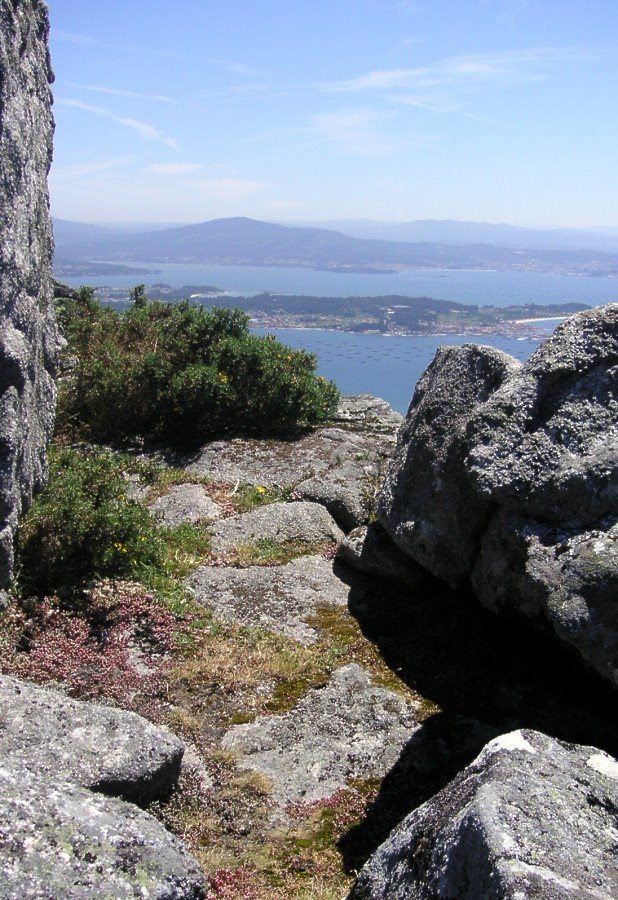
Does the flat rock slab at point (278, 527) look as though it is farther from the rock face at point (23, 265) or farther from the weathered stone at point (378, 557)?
the rock face at point (23, 265)

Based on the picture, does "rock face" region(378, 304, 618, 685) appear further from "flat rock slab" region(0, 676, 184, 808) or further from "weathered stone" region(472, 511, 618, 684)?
"flat rock slab" region(0, 676, 184, 808)

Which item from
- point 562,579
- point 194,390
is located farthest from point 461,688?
point 194,390

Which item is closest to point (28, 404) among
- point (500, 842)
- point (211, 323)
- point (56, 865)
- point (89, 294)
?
point (56, 865)

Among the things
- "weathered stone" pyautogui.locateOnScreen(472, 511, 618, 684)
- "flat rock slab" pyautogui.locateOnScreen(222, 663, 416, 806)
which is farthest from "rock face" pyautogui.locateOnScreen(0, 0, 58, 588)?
"weathered stone" pyautogui.locateOnScreen(472, 511, 618, 684)

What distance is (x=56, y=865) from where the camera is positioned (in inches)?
195

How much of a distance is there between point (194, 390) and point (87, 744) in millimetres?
13034

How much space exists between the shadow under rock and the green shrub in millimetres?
3387

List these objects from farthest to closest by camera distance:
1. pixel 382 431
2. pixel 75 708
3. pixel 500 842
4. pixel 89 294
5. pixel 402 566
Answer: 1. pixel 89 294
2. pixel 382 431
3. pixel 402 566
4. pixel 75 708
5. pixel 500 842

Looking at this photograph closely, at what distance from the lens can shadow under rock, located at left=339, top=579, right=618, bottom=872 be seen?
795 centimetres

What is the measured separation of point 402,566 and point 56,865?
25.2 ft

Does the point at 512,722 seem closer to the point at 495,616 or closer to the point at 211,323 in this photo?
the point at 495,616

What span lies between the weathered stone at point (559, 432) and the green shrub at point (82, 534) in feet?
17.4

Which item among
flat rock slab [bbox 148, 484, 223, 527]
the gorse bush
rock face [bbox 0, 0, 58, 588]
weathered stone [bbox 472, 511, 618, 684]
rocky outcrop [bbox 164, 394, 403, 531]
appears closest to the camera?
weathered stone [bbox 472, 511, 618, 684]

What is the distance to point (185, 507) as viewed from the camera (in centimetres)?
1477
